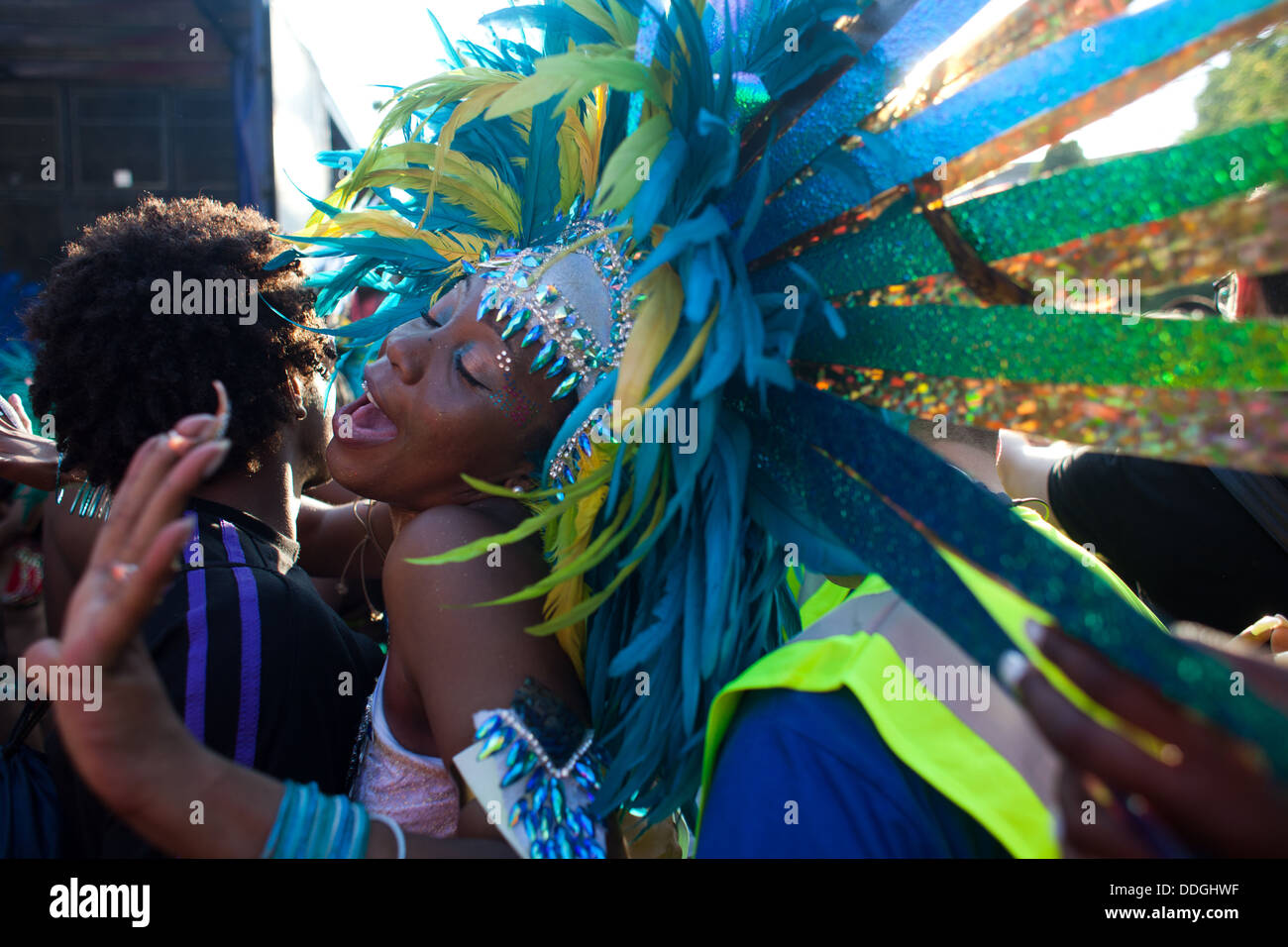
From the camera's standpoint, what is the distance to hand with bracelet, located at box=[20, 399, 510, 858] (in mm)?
868

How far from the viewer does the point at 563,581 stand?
52.2 inches

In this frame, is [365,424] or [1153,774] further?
[365,424]

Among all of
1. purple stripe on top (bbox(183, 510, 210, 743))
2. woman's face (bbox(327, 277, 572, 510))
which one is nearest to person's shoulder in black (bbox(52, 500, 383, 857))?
purple stripe on top (bbox(183, 510, 210, 743))

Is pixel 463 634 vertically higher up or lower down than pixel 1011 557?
lower down

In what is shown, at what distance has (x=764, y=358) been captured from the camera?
1.08 metres

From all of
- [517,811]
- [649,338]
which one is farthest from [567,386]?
[517,811]

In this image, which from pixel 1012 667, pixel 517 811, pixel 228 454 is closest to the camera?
pixel 1012 667

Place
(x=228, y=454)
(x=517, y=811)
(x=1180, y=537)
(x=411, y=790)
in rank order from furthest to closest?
(x=1180, y=537) → (x=228, y=454) → (x=411, y=790) → (x=517, y=811)

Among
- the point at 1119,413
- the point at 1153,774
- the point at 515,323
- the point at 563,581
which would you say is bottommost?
the point at 1153,774

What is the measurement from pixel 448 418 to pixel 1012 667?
3.16 ft

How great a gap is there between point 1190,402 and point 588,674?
2.97 feet

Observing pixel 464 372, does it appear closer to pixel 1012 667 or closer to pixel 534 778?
pixel 534 778
